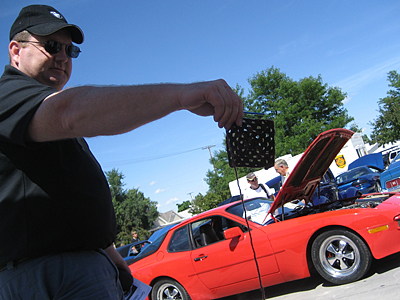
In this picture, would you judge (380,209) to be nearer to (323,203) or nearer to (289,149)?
(323,203)

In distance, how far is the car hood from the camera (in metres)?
4.44

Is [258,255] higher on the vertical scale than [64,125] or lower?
lower

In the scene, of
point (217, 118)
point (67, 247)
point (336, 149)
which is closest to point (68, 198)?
point (67, 247)

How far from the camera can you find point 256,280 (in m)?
4.95

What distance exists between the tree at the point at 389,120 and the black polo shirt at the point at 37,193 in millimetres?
41692

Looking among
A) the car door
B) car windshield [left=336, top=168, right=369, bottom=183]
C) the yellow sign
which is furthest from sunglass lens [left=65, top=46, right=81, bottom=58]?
the yellow sign

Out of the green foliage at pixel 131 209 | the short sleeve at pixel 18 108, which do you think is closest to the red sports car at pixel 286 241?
the short sleeve at pixel 18 108

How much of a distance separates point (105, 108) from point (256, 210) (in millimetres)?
5106

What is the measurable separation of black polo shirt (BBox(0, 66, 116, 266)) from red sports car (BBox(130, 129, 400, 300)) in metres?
3.43

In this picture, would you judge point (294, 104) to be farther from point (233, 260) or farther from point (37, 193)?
point (37, 193)

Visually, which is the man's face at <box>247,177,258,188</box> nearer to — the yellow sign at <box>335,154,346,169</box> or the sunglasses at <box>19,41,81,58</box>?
the sunglasses at <box>19,41,81,58</box>

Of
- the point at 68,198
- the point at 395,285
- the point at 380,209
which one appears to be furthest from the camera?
the point at 380,209

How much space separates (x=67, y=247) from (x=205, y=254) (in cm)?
420

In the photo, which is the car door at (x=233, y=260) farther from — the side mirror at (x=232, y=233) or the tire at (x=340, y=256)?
the tire at (x=340, y=256)
